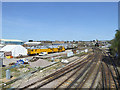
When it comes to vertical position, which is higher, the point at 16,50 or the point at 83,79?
the point at 16,50

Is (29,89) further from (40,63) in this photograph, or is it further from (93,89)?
(40,63)

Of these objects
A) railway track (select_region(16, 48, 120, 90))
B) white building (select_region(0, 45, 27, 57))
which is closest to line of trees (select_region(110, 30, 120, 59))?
railway track (select_region(16, 48, 120, 90))

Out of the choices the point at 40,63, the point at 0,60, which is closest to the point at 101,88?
the point at 40,63

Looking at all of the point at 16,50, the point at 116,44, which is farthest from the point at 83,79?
the point at 16,50

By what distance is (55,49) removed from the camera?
3369 centimetres

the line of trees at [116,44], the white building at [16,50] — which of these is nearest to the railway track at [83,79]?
the line of trees at [116,44]

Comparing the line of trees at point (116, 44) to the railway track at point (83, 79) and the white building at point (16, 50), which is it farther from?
the white building at point (16, 50)

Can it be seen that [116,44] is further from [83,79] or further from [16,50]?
[16,50]

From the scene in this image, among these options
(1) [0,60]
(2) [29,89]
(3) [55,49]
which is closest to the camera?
(2) [29,89]

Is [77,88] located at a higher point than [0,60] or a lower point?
lower

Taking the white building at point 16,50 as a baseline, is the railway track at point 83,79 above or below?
below

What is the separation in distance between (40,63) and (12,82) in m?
6.80

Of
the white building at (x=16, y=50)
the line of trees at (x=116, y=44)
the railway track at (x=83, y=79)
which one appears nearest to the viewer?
the railway track at (x=83, y=79)

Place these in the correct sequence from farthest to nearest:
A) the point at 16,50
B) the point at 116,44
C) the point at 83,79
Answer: the point at 16,50, the point at 116,44, the point at 83,79
